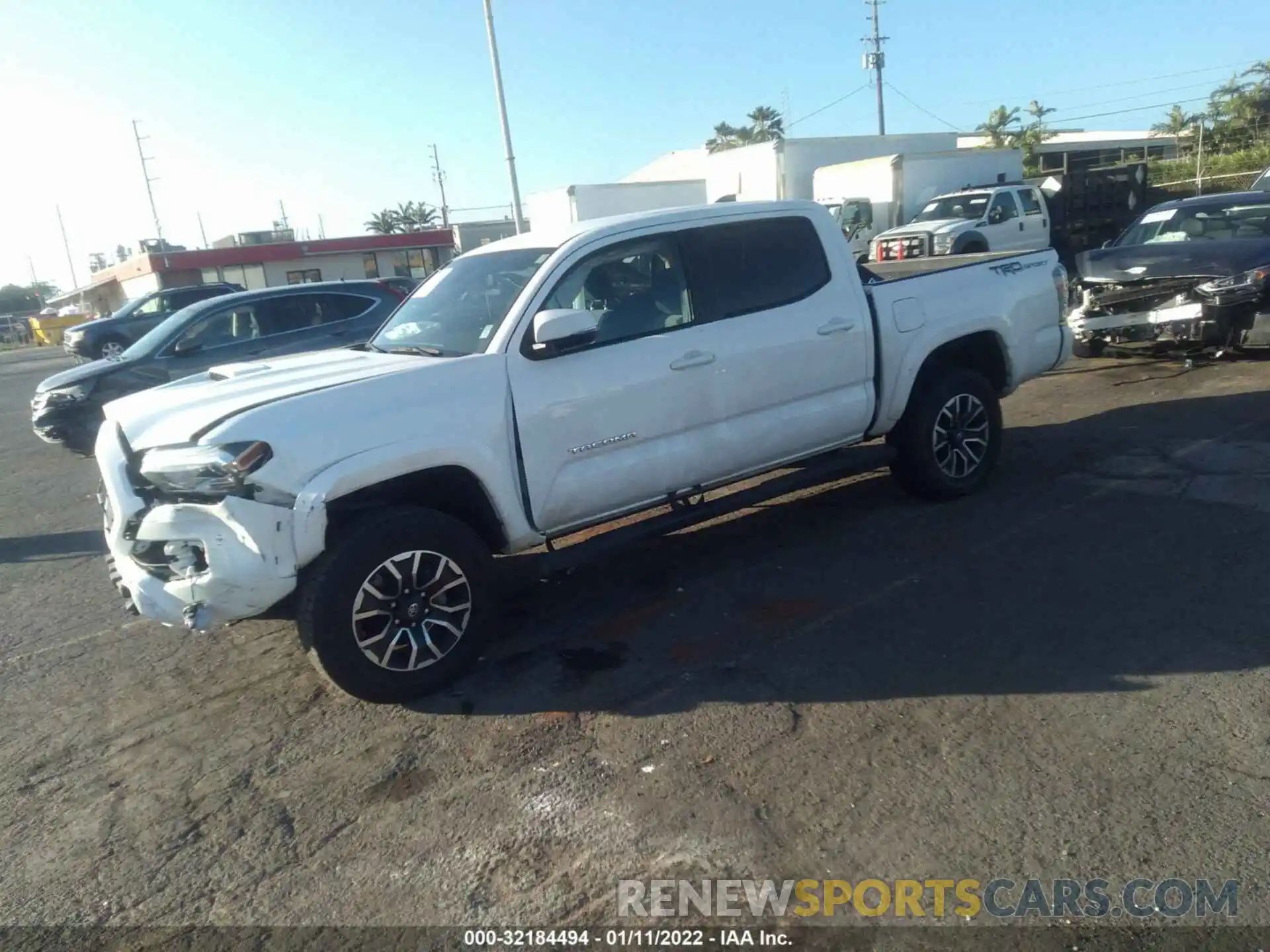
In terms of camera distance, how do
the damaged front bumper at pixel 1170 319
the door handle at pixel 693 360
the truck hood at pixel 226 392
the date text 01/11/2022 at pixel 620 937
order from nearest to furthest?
the date text 01/11/2022 at pixel 620 937 → the truck hood at pixel 226 392 → the door handle at pixel 693 360 → the damaged front bumper at pixel 1170 319

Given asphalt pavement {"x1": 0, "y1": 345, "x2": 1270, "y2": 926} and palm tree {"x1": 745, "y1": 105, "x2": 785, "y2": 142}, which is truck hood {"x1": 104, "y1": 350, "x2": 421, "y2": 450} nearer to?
asphalt pavement {"x1": 0, "y1": 345, "x2": 1270, "y2": 926}

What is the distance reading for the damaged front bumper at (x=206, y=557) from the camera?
3779 mm

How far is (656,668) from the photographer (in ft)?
14.2

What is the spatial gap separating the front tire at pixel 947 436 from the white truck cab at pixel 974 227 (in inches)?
509

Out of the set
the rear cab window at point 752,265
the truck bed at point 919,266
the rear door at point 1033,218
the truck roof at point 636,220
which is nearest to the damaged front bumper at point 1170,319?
the truck bed at point 919,266

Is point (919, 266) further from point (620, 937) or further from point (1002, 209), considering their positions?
point (1002, 209)

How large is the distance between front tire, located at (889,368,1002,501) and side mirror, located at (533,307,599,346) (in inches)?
99.5

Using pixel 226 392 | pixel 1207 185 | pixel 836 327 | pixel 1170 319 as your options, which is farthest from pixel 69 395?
pixel 1207 185

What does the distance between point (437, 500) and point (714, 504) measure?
1.53 metres

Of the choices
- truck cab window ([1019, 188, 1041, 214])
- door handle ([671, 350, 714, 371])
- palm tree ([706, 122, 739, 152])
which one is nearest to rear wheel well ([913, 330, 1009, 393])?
door handle ([671, 350, 714, 371])

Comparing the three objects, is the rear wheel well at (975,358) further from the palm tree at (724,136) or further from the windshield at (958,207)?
the palm tree at (724,136)

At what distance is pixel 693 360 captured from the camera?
4906 millimetres

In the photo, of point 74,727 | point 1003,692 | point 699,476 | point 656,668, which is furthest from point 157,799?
point 1003,692

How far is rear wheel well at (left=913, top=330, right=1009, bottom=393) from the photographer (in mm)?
6152
